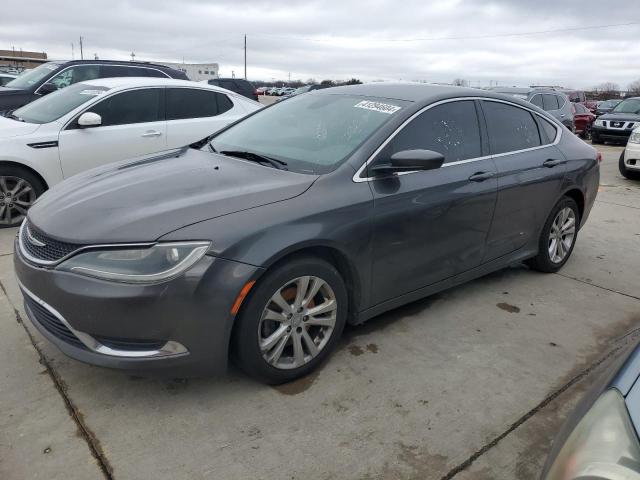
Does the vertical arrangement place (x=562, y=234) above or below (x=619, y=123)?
below

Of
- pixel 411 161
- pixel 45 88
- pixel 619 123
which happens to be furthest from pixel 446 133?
pixel 619 123

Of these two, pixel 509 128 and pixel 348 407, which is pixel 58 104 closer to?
pixel 509 128

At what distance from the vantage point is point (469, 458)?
2.35m

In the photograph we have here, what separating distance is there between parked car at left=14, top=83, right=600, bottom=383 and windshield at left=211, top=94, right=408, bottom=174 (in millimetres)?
14

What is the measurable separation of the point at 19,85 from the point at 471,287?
831 centimetres

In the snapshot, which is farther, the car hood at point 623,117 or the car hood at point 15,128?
the car hood at point 623,117

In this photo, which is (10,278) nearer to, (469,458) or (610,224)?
(469,458)

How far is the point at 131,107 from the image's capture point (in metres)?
5.94

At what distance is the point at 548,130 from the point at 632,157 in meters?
6.58

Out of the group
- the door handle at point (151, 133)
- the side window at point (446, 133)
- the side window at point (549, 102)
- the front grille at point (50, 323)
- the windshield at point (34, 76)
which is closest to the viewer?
the front grille at point (50, 323)

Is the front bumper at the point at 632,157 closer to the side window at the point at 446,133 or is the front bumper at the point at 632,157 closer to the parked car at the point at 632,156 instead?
the parked car at the point at 632,156

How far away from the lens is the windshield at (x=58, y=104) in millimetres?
5695

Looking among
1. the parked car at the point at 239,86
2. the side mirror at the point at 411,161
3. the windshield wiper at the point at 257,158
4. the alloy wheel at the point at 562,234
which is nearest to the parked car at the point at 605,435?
the side mirror at the point at 411,161

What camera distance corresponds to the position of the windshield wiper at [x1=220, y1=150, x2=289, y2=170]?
122 inches
